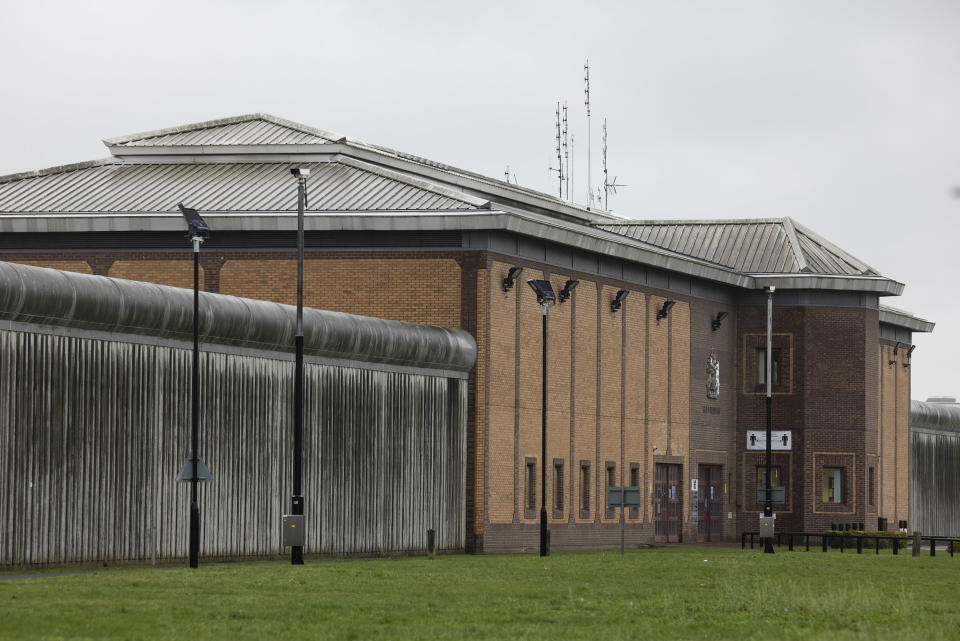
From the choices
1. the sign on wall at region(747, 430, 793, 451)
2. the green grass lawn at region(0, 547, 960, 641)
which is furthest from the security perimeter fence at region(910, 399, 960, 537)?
the green grass lawn at region(0, 547, 960, 641)

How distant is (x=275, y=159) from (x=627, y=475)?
16.7m

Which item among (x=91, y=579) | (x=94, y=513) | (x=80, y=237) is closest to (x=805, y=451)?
(x=80, y=237)

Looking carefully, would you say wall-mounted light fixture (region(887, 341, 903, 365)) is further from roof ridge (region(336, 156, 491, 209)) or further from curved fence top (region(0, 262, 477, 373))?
curved fence top (region(0, 262, 477, 373))

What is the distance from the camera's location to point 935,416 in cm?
9831

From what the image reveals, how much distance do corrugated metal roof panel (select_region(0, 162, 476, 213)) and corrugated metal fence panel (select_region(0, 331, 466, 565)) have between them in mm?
7058

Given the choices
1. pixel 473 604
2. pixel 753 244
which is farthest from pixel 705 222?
pixel 473 604

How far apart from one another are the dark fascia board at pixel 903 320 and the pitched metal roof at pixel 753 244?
5.44 m

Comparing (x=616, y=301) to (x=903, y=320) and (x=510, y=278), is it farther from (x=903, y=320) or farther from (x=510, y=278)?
(x=903, y=320)

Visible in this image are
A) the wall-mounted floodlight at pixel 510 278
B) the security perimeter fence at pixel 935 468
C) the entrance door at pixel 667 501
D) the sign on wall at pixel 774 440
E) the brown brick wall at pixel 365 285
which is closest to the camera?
the brown brick wall at pixel 365 285

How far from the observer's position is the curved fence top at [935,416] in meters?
95.5

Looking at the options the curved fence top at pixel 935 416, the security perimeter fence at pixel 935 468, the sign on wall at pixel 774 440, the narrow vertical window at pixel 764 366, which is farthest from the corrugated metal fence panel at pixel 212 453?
the curved fence top at pixel 935 416

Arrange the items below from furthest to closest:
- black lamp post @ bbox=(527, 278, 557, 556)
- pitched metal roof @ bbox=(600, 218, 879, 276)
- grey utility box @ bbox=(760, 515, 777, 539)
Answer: pitched metal roof @ bbox=(600, 218, 879, 276)
grey utility box @ bbox=(760, 515, 777, 539)
black lamp post @ bbox=(527, 278, 557, 556)

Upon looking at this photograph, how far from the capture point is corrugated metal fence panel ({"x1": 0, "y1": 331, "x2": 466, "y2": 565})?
40531mm

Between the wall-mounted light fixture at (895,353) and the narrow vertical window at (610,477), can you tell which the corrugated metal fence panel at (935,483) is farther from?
the narrow vertical window at (610,477)
